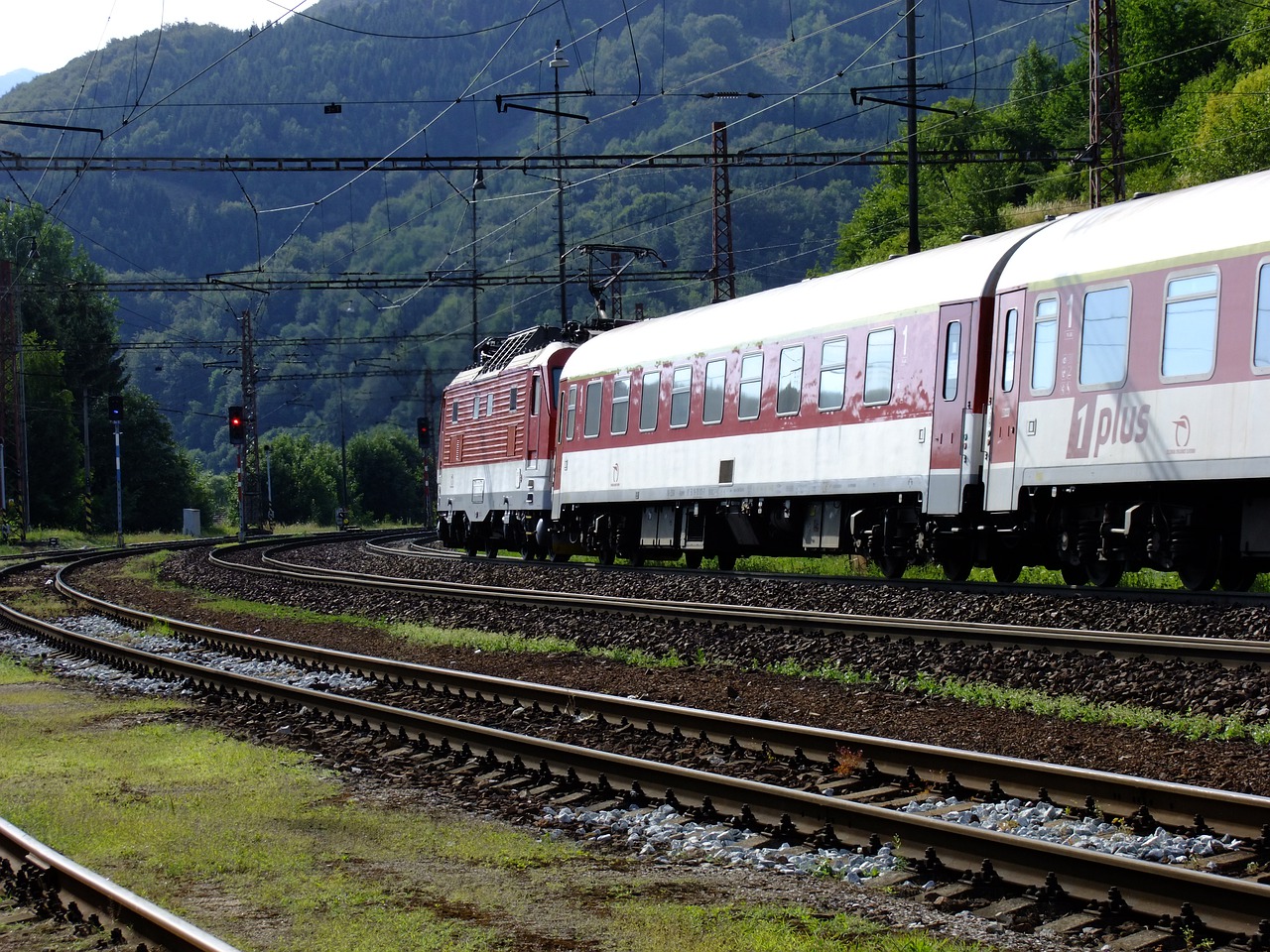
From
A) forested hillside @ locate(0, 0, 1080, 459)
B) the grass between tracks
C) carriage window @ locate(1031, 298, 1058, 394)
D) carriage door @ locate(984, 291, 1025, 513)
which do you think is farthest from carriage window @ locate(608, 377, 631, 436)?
forested hillside @ locate(0, 0, 1080, 459)

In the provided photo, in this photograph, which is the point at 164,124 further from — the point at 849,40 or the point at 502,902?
the point at 502,902

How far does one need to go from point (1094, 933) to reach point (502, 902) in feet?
7.88

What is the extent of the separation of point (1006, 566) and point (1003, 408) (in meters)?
2.53

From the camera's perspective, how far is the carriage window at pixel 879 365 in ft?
58.9

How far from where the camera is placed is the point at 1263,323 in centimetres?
1285

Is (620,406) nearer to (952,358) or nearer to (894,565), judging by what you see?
(894,565)

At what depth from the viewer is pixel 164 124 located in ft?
510

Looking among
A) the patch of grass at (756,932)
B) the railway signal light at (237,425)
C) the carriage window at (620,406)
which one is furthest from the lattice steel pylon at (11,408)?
the patch of grass at (756,932)

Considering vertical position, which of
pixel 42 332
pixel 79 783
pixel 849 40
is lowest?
pixel 79 783

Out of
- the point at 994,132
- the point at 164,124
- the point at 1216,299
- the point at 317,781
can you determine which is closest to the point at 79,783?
the point at 317,781

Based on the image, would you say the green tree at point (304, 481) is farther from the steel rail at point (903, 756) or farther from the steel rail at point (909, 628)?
the steel rail at point (903, 756)

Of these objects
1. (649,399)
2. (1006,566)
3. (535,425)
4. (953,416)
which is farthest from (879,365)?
(535,425)

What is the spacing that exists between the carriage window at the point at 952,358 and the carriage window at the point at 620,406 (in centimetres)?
882

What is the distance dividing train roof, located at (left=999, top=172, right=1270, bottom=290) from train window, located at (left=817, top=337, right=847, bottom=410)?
3.02m
